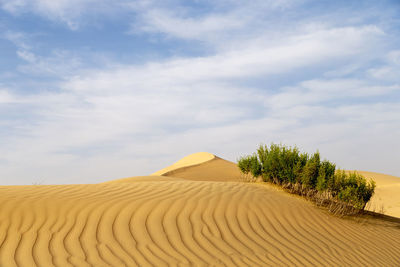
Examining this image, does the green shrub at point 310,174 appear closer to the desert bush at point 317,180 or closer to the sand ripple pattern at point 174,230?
the desert bush at point 317,180

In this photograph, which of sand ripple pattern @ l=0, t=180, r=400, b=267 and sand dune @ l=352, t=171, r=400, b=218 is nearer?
sand ripple pattern @ l=0, t=180, r=400, b=267

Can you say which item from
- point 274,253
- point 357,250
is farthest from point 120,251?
point 357,250

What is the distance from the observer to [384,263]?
6.97 m

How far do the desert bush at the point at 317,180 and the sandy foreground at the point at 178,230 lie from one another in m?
0.63

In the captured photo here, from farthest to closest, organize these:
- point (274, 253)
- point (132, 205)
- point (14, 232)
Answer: point (132, 205), point (274, 253), point (14, 232)

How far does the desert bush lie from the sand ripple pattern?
831 mm

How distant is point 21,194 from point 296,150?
7583mm

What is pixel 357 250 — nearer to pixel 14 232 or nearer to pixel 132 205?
pixel 132 205

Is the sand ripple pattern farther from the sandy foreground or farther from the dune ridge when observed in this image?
the dune ridge

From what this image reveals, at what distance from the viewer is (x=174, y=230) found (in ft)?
19.9

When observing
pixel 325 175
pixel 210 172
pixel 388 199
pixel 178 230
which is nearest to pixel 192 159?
pixel 210 172

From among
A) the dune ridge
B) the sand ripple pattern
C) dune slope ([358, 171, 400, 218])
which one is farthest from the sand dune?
the dune ridge

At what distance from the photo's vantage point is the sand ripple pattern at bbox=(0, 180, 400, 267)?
16.8 ft

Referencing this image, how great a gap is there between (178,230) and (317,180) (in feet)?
18.2
